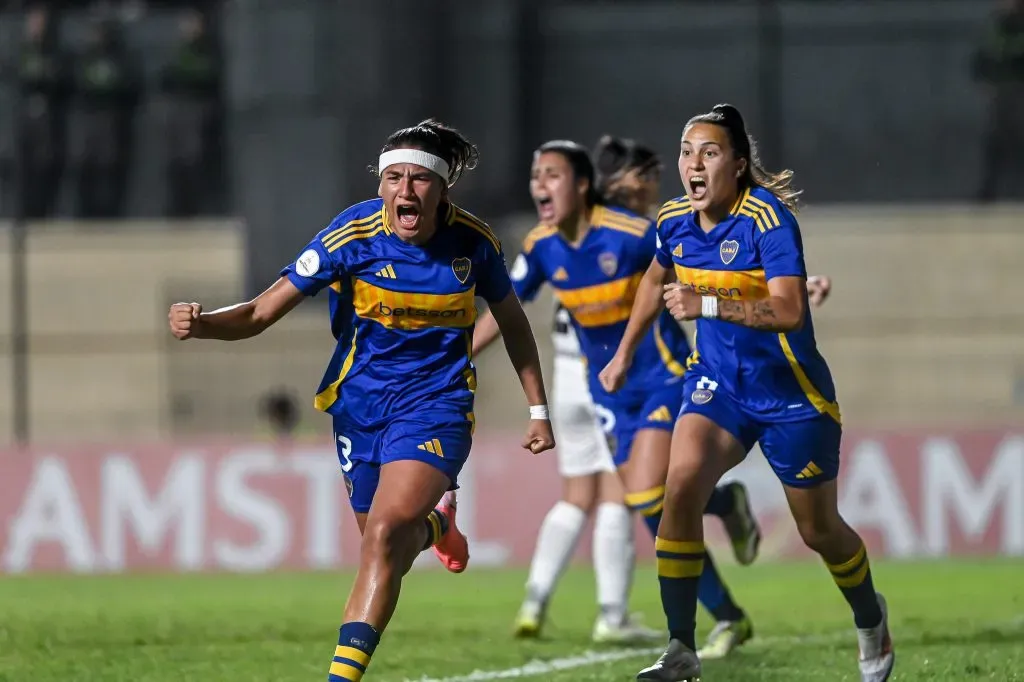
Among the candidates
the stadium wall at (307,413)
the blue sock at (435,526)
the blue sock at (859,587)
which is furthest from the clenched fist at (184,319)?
the stadium wall at (307,413)

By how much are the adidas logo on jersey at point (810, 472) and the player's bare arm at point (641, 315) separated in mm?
1139

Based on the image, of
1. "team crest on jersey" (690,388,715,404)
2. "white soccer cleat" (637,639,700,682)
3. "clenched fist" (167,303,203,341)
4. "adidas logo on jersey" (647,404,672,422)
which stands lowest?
"white soccer cleat" (637,639,700,682)

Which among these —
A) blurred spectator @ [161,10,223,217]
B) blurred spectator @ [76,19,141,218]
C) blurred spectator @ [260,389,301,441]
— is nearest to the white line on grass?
blurred spectator @ [260,389,301,441]

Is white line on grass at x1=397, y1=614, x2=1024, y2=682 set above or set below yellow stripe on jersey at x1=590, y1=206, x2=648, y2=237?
below

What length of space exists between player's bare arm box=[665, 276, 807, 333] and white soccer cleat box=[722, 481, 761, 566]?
2297 mm

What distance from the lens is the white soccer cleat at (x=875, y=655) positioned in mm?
7023

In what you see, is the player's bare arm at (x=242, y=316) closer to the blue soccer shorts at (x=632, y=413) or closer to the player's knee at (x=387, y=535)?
the player's knee at (x=387, y=535)

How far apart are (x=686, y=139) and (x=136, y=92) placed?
49.5 ft

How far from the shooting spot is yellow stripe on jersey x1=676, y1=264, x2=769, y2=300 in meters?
6.86

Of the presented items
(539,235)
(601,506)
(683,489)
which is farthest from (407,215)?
(601,506)

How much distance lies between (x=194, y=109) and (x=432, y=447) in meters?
15.0

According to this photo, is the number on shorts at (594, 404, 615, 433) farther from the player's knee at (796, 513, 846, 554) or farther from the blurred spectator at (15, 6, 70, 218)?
the blurred spectator at (15, 6, 70, 218)

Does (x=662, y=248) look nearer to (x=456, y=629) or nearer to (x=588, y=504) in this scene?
(x=588, y=504)

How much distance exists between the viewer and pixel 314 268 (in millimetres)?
6598
